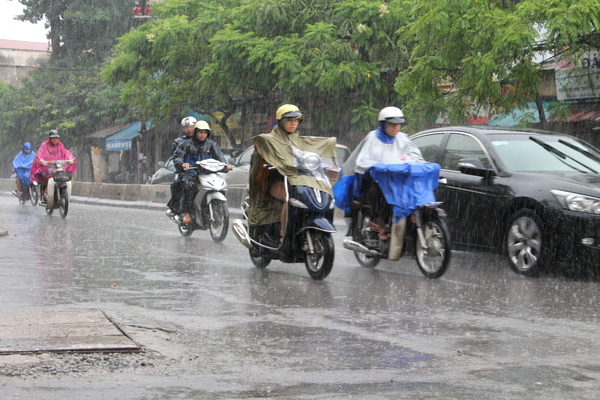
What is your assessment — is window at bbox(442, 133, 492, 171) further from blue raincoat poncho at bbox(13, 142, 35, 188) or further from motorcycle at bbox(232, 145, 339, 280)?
blue raincoat poncho at bbox(13, 142, 35, 188)

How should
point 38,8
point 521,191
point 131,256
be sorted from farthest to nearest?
point 38,8 < point 131,256 < point 521,191

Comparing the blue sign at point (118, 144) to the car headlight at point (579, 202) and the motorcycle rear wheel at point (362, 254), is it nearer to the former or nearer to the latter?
the motorcycle rear wheel at point (362, 254)

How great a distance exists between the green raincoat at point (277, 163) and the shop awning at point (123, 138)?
1360 inches

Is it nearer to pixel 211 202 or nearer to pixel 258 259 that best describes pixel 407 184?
pixel 258 259

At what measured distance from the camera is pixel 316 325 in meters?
6.06

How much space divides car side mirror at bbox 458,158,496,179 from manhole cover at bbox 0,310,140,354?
469 centimetres

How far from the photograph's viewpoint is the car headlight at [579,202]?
8.49 m

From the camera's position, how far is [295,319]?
6281 mm

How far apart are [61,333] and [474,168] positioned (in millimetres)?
5422

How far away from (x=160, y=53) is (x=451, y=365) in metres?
25.8

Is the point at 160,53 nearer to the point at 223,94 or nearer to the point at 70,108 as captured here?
the point at 223,94

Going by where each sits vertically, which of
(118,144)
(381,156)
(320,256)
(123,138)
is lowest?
(320,256)

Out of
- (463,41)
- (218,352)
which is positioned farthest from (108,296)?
(463,41)

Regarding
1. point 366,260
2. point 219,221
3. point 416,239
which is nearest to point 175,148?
point 219,221
